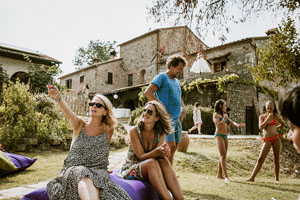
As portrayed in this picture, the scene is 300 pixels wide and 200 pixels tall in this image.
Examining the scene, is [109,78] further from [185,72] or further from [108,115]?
[108,115]

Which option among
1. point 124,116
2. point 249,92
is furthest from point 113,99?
point 249,92

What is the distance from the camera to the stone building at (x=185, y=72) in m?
16.3

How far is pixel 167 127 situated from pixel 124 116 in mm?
17344

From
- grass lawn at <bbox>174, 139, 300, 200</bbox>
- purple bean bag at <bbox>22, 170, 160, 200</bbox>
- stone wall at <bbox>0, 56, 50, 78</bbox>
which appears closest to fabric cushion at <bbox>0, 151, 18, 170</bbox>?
purple bean bag at <bbox>22, 170, 160, 200</bbox>

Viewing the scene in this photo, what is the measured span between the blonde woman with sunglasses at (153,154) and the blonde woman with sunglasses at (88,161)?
0.41 metres

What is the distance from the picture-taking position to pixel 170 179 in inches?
117

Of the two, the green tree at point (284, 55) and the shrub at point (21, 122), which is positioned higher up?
the green tree at point (284, 55)

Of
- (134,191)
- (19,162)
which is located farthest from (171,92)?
(19,162)

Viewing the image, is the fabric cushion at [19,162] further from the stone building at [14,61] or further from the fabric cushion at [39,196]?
the stone building at [14,61]

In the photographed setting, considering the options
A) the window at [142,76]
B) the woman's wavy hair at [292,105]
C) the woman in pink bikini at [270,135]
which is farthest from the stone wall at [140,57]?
the woman's wavy hair at [292,105]

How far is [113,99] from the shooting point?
26703 millimetres

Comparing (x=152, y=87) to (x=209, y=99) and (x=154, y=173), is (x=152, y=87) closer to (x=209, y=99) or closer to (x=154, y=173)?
(x=154, y=173)

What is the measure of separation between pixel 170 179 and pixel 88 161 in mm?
1031

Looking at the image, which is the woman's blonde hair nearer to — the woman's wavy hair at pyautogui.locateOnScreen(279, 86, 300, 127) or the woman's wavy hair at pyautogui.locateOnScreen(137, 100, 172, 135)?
the woman's wavy hair at pyautogui.locateOnScreen(137, 100, 172, 135)
